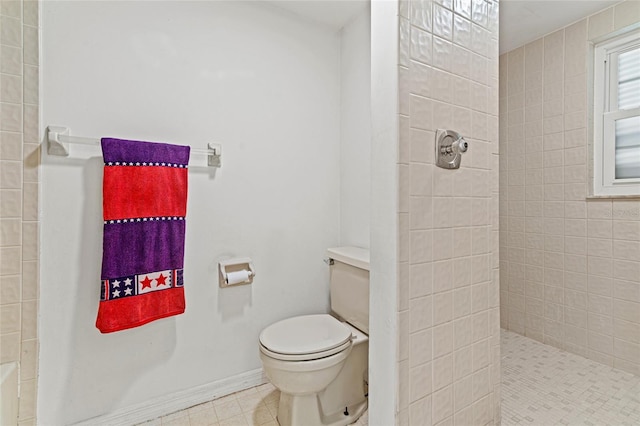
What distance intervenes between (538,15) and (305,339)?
2268 mm

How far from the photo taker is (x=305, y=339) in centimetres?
137

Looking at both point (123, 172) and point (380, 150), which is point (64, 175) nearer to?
point (123, 172)

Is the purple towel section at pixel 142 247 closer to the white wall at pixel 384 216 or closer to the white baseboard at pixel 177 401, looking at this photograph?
the white baseboard at pixel 177 401

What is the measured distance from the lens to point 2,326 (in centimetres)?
106

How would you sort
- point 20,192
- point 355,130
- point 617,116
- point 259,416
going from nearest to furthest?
1. point 20,192
2. point 259,416
3. point 617,116
4. point 355,130

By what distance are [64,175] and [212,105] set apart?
73cm

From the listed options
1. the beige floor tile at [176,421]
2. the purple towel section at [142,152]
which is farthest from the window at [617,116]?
the beige floor tile at [176,421]

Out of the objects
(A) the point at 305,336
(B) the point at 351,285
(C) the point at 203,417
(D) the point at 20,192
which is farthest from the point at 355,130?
(C) the point at 203,417

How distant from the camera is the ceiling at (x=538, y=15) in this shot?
171 centimetres

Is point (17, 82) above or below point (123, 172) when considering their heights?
above

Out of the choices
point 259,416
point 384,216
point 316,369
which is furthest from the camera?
point 259,416

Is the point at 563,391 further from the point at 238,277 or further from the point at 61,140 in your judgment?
the point at 61,140

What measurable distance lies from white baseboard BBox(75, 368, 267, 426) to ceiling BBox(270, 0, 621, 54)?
2093 millimetres

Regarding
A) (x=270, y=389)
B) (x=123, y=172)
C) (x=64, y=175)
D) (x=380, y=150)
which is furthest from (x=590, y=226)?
(x=64, y=175)
